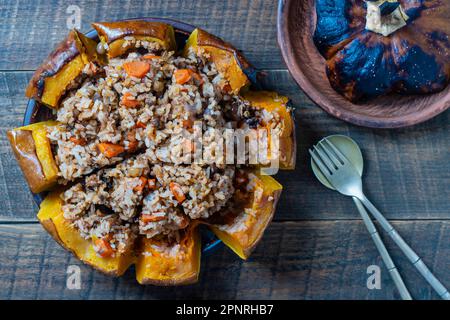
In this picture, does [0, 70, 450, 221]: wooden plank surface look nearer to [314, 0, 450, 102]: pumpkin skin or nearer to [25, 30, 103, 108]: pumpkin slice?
[314, 0, 450, 102]: pumpkin skin

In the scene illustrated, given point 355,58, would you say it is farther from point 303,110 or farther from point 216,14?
point 216,14

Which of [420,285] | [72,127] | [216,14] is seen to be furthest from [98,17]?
[420,285]

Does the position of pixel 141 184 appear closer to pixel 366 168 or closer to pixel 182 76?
pixel 182 76

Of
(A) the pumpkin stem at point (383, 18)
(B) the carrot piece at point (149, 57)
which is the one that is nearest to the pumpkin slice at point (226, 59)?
(B) the carrot piece at point (149, 57)

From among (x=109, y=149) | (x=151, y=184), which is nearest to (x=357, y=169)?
(x=151, y=184)

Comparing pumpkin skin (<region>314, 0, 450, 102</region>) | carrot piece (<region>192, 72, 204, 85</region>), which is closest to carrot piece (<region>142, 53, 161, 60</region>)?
carrot piece (<region>192, 72, 204, 85</region>)
